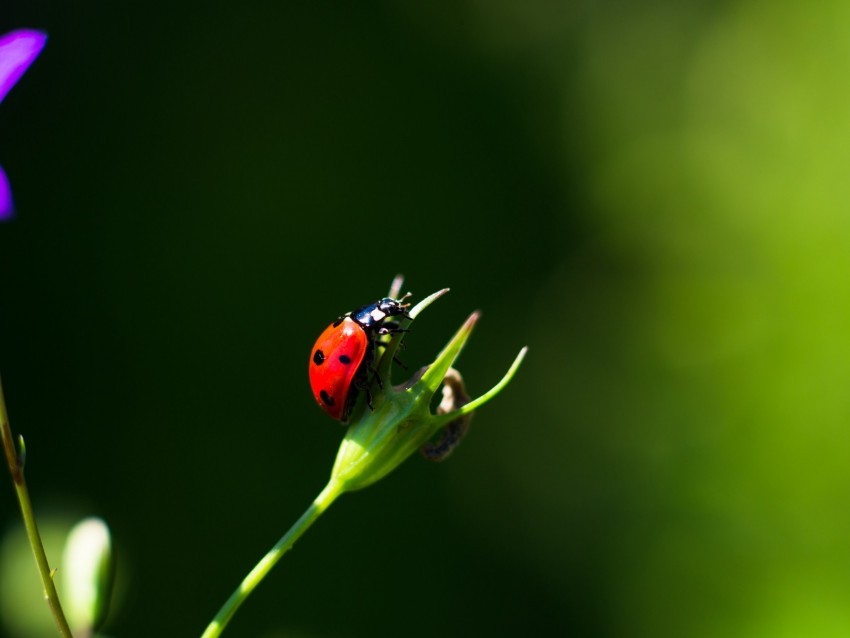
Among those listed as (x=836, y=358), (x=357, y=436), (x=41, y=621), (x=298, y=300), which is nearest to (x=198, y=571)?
(x=298, y=300)

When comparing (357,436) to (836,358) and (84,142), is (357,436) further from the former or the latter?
(84,142)

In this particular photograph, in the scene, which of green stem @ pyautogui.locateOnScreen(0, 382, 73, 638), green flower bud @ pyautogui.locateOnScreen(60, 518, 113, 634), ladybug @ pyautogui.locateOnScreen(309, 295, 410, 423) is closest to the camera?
green stem @ pyautogui.locateOnScreen(0, 382, 73, 638)

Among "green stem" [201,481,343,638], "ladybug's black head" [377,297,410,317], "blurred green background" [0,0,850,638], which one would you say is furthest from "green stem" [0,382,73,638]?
"blurred green background" [0,0,850,638]

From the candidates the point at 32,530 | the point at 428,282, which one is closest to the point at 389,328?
the point at 32,530

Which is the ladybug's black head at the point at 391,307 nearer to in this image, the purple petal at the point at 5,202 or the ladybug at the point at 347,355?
the ladybug at the point at 347,355

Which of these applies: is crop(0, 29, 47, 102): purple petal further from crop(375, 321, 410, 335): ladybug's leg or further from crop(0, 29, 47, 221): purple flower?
crop(375, 321, 410, 335): ladybug's leg
